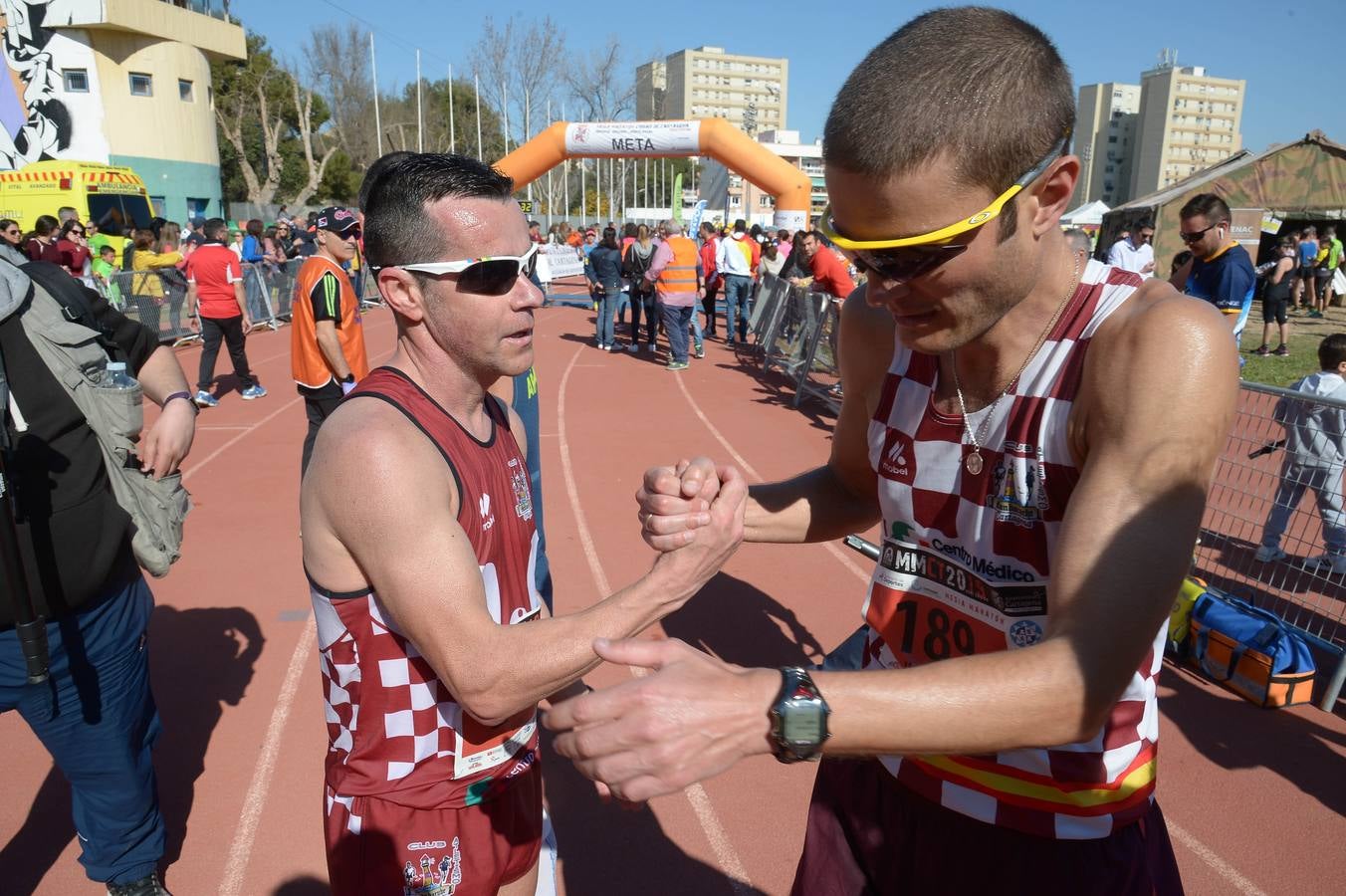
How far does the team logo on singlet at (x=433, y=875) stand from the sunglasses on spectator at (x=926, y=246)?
1.54 metres

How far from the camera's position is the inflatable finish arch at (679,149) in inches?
622

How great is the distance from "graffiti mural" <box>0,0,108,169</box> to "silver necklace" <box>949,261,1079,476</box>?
97.0 feet

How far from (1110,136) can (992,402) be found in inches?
4349

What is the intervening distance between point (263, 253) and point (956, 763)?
19872mm

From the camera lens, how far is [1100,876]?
144cm

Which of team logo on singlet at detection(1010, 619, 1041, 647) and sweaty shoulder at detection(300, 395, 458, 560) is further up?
sweaty shoulder at detection(300, 395, 458, 560)

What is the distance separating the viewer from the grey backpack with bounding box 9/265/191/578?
219cm

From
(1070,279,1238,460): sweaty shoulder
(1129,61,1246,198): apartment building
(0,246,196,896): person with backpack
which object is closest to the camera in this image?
(1070,279,1238,460): sweaty shoulder

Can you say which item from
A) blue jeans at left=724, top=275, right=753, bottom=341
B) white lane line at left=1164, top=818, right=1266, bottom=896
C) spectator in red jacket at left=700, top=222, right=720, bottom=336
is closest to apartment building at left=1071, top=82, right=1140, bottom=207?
spectator in red jacket at left=700, top=222, right=720, bottom=336

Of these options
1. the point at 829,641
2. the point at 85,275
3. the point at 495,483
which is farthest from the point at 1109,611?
the point at 85,275

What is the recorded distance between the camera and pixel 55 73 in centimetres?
2541

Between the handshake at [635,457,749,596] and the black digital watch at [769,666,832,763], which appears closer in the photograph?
the black digital watch at [769,666,832,763]

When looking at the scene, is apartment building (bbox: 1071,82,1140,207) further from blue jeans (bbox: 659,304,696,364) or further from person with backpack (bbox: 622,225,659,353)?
blue jeans (bbox: 659,304,696,364)

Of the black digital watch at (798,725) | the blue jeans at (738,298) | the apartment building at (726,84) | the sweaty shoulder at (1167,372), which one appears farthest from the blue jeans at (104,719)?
the apartment building at (726,84)
